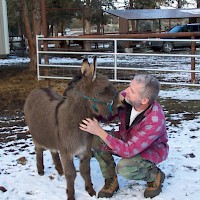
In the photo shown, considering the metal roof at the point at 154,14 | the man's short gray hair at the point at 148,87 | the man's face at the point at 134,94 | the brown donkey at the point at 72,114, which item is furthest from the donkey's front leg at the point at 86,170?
the metal roof at the point at 154,14

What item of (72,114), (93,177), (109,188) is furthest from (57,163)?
(72,114)

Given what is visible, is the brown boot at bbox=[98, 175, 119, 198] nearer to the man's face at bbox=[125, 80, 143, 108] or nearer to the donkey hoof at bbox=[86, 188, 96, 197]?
the donkey hoof at bbox=[86, 188, 96, 197]

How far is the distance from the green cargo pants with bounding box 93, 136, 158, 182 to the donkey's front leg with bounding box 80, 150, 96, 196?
9 cm

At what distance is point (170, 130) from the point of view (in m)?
5.34

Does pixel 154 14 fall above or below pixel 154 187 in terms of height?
above

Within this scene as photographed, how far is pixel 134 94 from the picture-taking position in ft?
9.87

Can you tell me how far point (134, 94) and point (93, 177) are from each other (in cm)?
124

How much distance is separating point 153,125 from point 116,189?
816mm

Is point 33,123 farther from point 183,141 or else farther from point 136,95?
point 183,141

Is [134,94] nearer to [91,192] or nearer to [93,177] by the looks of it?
[91,192]

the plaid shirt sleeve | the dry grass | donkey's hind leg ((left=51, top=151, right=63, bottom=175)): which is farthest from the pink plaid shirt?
the dry grass

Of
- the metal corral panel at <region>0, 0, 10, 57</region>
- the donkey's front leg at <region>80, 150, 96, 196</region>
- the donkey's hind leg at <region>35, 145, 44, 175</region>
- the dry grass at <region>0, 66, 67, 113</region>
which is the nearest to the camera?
the donkey's front leg at <region>80, 150, 96, 196</region>

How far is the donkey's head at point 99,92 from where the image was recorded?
115 inches

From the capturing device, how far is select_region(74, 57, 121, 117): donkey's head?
292 centimetres
